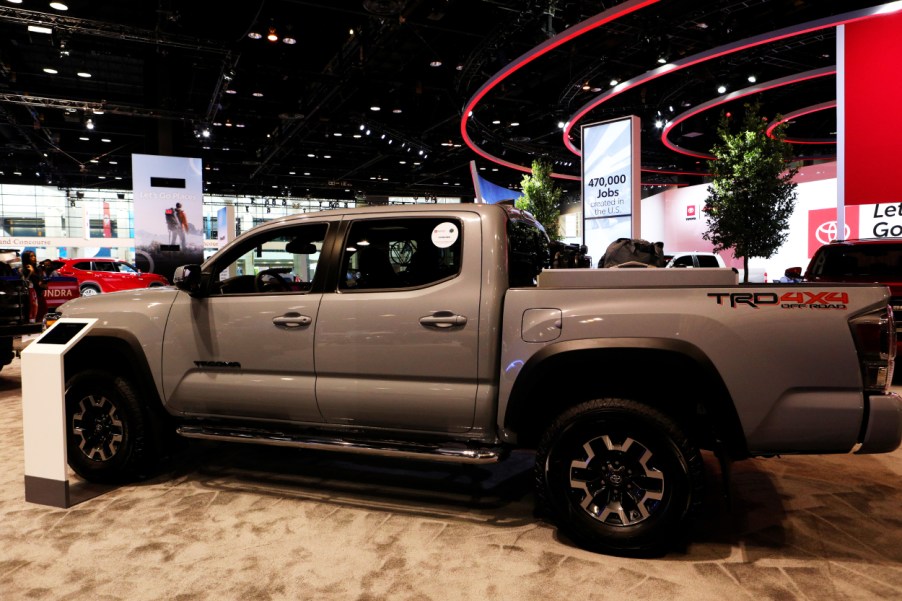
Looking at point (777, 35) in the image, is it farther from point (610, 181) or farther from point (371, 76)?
point (371, 76)

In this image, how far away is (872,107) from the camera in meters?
8.52

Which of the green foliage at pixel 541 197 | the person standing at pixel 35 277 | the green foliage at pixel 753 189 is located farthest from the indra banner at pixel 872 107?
the person standing at pixel 35 277

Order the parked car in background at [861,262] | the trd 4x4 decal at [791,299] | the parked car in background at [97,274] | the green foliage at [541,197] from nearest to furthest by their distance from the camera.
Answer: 1. the trd 4x4 decal at [791,299]
2. the parked car in background at [861,262]
3. the parked car in background at [97,274]
4. the green foliage at [541,197]

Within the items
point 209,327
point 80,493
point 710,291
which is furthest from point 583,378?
point 80,493

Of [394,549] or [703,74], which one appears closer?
[394,549]

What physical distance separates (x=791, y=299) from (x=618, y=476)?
1.10m

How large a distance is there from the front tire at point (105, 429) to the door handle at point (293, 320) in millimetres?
1180

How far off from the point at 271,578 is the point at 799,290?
8.71 feet

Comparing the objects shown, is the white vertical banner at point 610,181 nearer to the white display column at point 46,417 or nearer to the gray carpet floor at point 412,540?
the gray carpet floor at point 412,540

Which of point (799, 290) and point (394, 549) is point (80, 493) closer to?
point (394, 549)

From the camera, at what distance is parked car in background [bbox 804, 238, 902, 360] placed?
6.41 meters

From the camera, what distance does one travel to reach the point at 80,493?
3.62 m

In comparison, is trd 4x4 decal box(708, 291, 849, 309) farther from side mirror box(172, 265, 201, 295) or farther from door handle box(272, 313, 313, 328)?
side mirror box(172, 265, 201, 295)

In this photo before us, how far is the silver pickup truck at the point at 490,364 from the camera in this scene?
2447mm
